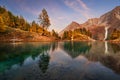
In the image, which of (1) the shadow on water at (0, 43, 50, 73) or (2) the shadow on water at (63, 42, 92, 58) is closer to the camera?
(1) the shadow on water at (0, 43, 50, 73)

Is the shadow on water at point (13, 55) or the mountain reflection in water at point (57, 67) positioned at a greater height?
the shadow on water at point (13, 55)

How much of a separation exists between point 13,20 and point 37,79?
5255 inches

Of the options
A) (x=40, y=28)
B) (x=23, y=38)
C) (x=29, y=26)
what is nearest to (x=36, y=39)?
(x=23, y=38)

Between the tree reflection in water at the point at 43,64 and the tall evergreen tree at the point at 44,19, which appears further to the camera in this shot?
the tall evergreen tree at the point at 44,19

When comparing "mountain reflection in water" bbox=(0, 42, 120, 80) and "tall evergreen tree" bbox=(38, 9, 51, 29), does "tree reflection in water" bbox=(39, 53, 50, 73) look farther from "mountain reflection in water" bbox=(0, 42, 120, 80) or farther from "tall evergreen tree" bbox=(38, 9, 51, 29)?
"tall evergreen tree" bbox=(38, 9, 51, 29)

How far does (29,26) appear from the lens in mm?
161500

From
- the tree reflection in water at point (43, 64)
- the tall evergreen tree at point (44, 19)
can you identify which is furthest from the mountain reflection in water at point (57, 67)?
the tall evergreen tree at point (44, 19)

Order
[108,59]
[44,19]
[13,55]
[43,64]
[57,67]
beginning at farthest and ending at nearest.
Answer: [44,19] → [13,55] → [108,59] → [43,64] → [57,67]

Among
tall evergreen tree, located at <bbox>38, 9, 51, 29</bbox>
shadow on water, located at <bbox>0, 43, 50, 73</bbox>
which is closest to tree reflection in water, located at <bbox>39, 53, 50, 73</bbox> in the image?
shadow on water, located at <bbox>0, 43, 50, 73</bbox>

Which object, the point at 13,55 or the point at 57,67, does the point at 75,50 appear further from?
the point at 57,67

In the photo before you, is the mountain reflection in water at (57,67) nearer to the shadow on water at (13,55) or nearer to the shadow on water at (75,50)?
the shadow on water at (13,55)

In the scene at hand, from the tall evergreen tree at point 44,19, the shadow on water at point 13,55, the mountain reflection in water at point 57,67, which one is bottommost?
the mountain reflection in water at point 57,67

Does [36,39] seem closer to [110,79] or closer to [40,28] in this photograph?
[40,28]

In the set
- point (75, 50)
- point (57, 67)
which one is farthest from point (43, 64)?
point (75, 50)
